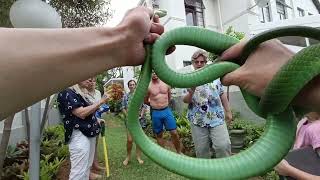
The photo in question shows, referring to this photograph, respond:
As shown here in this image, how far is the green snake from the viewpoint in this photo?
1.36m

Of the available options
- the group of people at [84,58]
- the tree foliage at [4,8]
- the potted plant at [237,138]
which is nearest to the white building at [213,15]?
the tree foliage at [4,8]

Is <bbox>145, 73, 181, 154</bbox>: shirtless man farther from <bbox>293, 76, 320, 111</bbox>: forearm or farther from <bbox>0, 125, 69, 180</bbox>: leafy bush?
<bbox>293, 76, 320, 111</bbox>: forearm

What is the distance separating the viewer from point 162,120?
24.8 feet

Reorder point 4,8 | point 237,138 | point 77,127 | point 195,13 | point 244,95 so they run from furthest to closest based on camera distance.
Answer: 1. point 195,13
2. point 4,8
3. point 237,138
4. point 77,127
5. point 244,95

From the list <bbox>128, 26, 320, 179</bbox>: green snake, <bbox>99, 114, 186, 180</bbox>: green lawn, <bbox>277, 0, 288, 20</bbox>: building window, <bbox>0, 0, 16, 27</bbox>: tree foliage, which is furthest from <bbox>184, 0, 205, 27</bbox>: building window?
<bbox>128, 26, 320, 179</bbox>: green snake

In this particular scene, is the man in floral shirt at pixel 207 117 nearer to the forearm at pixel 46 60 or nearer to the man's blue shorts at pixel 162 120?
the man's blue shorts at pixel 162 120

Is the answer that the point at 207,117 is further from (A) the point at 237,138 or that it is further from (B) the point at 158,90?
(A) the point at 237,138

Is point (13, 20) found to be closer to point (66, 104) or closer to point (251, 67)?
point (66, 104)

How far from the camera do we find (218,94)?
592 cm

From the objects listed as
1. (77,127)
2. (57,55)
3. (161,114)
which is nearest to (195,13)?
(161,114)

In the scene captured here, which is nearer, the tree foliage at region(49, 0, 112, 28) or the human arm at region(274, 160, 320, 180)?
the human arm at region(274, 160, 320, 180)

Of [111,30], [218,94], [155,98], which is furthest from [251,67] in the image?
[155,98]

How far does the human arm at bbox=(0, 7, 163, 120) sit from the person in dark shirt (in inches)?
142

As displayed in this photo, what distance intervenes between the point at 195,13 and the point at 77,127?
16000 millimetres
